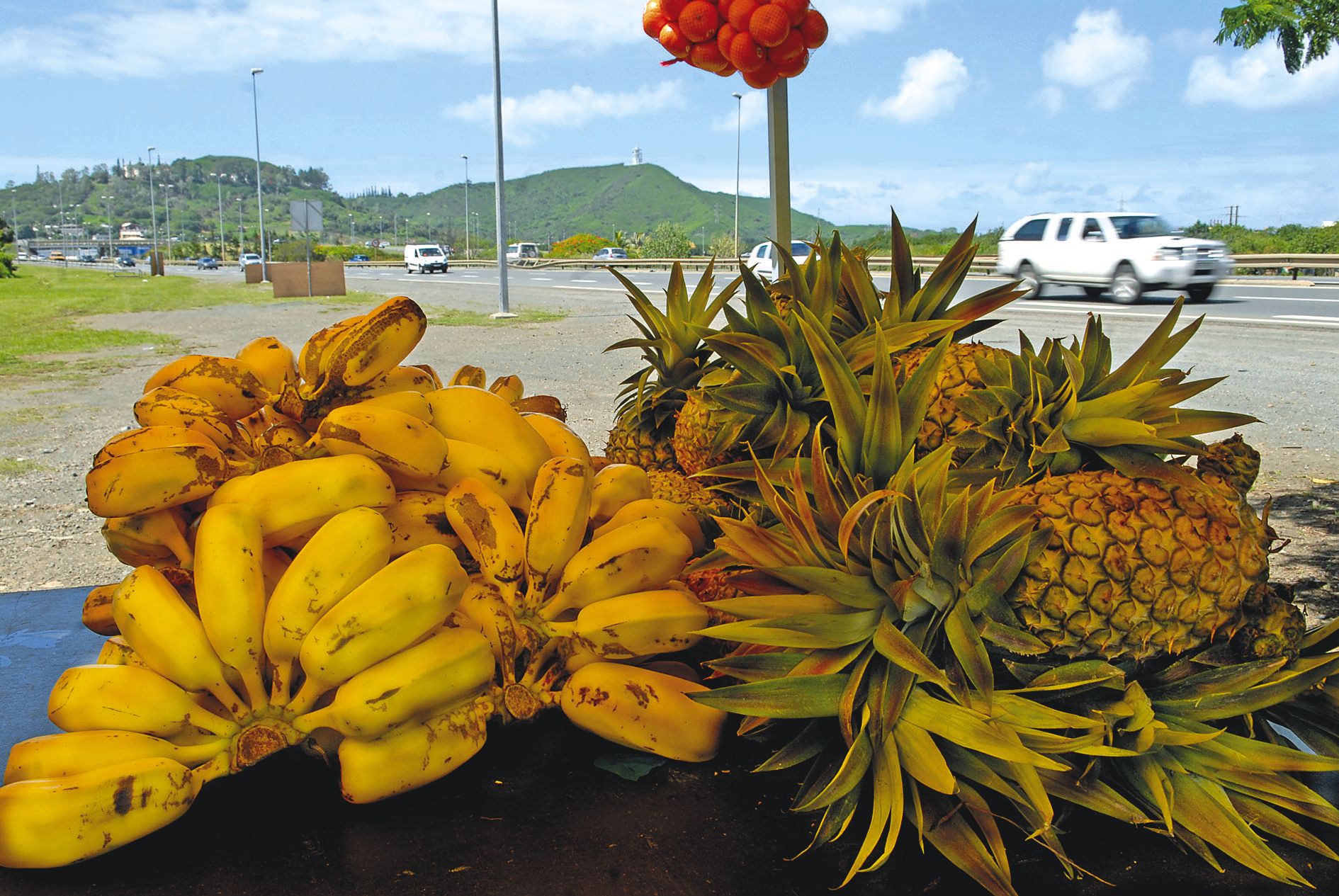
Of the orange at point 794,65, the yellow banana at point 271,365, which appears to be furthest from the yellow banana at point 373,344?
the orange at point 794,65

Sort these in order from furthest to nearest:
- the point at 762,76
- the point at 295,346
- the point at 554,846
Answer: the point at 295,346 → the point at 762,76 → the point at 554,846

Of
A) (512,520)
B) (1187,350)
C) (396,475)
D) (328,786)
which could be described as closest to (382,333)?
(396,475)

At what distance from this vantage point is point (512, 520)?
1.39 meters

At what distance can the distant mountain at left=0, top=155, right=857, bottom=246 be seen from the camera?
6181 inches

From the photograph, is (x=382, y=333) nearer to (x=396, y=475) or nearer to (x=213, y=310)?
(x=396, y=475)

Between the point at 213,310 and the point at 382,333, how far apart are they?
24.3 metres

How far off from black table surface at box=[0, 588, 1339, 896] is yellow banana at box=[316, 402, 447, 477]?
417mm

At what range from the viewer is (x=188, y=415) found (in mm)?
1435

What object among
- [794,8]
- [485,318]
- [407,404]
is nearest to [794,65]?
[794,8]

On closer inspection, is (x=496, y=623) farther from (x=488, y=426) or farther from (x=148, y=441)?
(x=148, y=441)

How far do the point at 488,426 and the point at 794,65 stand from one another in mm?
1513

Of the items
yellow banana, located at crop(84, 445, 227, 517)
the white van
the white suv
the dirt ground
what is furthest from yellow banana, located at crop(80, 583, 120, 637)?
the white van

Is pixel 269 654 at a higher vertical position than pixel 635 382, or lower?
lower

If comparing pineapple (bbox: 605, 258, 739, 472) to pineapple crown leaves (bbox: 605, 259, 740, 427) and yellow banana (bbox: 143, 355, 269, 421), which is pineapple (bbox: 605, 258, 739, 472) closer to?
pineapple crown leaves (bbox: 605, 259, 740, 427)
